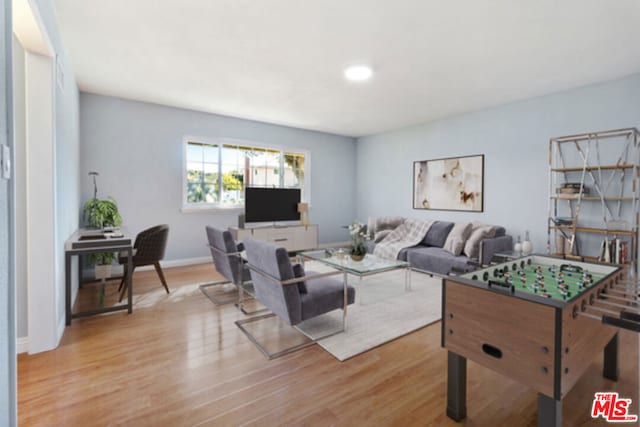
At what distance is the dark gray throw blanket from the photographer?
5189 millimetres

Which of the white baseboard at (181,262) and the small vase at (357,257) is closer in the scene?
the small vase at (357,257)

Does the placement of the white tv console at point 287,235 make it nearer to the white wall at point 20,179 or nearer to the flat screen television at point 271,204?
the flat screen television at point 271,204

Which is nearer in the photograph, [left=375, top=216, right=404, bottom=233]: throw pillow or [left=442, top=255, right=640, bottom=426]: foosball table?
[left=442, top=255, right=640, bottom=426]: foosball table

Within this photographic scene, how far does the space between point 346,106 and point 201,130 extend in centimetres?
259

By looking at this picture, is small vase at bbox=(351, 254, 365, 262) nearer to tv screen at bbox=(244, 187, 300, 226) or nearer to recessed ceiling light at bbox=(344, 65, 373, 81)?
recessed ceiling light at bbox=(344, 65, 373, 81)

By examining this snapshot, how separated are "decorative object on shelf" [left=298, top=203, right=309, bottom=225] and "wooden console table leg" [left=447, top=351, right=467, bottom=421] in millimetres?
4647

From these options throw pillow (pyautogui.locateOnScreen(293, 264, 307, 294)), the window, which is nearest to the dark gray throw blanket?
the window

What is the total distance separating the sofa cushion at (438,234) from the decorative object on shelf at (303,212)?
2.32 meters

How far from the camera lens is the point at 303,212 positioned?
6262 mm

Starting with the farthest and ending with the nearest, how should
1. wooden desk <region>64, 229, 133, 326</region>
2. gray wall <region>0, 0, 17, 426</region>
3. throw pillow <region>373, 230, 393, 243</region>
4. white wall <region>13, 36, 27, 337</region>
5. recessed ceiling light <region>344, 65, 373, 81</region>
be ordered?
throw pillow <region>373, 230, 393, 243</region> → recessed ceiling light <region>344, 65, 373, 81</region> → wooden desk <region>64, 229, 133, 326</region> → white wall <region>13, 36, 27, 337</region> → gray wall <region>0, 0, 17, 426</region>

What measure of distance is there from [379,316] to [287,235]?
309cm

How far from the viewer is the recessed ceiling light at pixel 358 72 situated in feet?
11.3

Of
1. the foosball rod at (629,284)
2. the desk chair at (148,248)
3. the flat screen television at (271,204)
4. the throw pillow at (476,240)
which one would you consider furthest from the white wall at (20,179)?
the throw pillow at (476,240)

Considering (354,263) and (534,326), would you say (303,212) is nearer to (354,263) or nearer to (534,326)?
(354,263)
